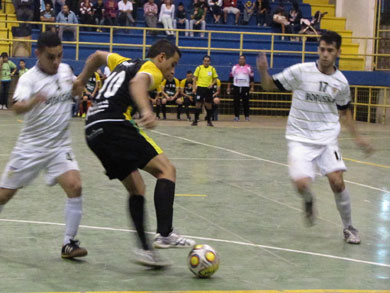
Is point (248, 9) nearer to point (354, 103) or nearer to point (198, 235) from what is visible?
point (354, 103)

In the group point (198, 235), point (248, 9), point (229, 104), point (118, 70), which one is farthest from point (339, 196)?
point (248, 9)

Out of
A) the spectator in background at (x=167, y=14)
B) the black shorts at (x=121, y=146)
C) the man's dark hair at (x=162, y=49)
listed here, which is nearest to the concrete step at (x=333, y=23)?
the spectator in background at (x=167, y=14)

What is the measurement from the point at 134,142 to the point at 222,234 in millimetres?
2052

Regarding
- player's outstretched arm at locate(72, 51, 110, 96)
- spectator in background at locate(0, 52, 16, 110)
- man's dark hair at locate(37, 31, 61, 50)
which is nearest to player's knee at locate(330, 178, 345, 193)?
player's outstretched arm at locate(72, 51, 110, 96)

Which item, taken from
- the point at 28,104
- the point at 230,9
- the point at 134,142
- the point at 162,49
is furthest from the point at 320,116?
the point at 230,9

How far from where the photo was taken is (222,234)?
8117 millimetres

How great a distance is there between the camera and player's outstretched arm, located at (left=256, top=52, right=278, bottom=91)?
764 cm

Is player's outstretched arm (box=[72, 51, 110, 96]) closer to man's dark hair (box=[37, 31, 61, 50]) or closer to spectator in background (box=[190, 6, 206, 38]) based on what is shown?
man's dark hair (box=[37, 31, 61, 50])

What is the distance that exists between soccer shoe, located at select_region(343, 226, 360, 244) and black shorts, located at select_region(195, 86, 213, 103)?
15195 millimetres

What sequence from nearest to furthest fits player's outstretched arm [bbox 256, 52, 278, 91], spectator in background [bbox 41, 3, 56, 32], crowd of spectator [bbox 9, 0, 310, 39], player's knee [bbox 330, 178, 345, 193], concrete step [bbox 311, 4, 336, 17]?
player's outstretched arm [bbox 256, 52, 278, 91] → player's knee [bbox 330, 178, 345, 193] → spectator in background [bbox 41, 3, 56, 32] → crowd of spectator [bbox 9, 0, 310, 39] → concrete step [bbox 311, 4, 336, 17]

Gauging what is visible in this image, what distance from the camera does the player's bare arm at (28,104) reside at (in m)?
6.38

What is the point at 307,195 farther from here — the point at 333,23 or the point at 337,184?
the point at 333,23

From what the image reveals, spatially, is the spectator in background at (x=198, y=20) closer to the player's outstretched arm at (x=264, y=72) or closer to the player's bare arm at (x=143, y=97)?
the player's outstretched arm at (x=264, y=72)

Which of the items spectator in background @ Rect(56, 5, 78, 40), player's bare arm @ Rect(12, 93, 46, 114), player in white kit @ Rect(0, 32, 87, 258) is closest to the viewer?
player's bare arm @ Rect(12, 93, 46, 114)
